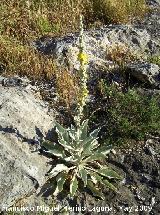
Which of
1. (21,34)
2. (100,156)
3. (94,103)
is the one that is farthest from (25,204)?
(21,34)

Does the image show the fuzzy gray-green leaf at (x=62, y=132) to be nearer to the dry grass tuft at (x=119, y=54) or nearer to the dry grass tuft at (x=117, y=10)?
the dry grass tuft at (x=119, y=54)

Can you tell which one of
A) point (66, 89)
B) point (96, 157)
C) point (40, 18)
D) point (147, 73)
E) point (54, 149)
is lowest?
point (96, 157)

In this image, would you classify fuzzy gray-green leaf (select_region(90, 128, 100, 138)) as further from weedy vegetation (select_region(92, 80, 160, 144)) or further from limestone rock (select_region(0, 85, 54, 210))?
limestone rock (select_region(0, 85, 54, 210))

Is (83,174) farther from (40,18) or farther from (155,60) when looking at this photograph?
(40,18)

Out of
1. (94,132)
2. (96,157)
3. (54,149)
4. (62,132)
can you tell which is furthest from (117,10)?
(54,149)

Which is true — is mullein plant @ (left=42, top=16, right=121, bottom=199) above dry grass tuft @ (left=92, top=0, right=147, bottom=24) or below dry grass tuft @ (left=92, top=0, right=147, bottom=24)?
below

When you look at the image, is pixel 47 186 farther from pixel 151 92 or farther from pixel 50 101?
pixel 151 92

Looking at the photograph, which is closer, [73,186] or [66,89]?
[73,186]

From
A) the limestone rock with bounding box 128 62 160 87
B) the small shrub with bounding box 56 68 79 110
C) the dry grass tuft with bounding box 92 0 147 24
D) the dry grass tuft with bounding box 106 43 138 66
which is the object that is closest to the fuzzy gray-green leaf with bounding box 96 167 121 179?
the small shrub with bounding box 56 68 79 110
